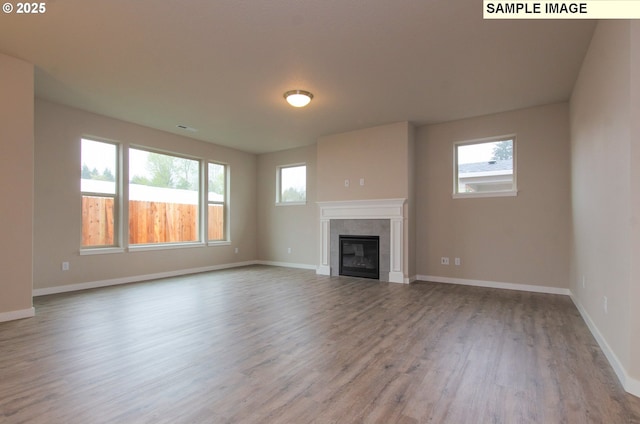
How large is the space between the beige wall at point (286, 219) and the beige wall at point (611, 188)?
4357 millimetres

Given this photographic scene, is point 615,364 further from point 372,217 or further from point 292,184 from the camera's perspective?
point 292,184

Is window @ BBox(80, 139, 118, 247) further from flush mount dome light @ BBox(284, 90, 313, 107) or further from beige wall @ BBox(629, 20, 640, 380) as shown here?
beige wall @ BBox(629, 20, 640, 380)

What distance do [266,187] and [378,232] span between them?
11.0ft

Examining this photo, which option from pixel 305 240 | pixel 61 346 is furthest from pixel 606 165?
pixel 305 240

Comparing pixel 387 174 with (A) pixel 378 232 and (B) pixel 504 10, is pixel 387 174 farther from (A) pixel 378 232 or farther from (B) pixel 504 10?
(B) pixel 504 10

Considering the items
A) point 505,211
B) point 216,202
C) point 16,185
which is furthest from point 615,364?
point 216,202

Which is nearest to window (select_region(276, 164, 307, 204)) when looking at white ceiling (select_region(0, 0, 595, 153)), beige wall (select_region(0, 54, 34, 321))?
white ceiling (select_region(0, 0, 595, 153))

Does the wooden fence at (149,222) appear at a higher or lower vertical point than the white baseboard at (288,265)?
higher

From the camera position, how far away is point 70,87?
4043 millimetres

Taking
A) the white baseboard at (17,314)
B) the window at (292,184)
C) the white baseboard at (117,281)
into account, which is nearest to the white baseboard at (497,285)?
the window at (292,184)

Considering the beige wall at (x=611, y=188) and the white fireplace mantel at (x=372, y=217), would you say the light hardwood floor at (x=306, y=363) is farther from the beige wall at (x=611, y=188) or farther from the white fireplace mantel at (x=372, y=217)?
the white fireplace mantel at (x=372, y=217)

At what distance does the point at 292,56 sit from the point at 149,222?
4278 millimetres

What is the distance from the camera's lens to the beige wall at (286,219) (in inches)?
279

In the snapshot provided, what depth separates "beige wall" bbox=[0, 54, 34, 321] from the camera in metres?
3.27
